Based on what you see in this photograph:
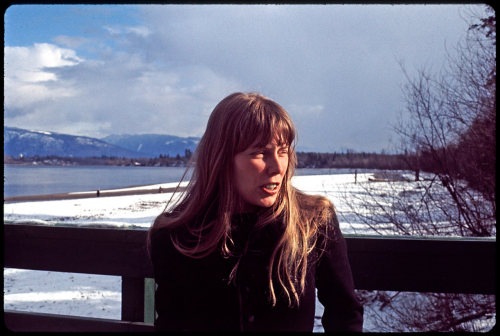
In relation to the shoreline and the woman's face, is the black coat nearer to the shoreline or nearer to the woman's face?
the woman's face

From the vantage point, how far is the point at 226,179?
1386mm

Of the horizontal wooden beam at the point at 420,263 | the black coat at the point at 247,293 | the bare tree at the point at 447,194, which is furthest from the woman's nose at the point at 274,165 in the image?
the bare tree at the point at 447,194

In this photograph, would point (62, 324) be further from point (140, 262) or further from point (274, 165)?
point (274, 165)

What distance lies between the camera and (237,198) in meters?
1.41

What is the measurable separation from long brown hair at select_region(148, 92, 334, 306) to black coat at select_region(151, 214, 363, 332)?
1.4 inches

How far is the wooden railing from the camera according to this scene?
1749mm

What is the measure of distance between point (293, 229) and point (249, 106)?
464mm

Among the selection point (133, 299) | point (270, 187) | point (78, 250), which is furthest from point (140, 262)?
point (270, 187)

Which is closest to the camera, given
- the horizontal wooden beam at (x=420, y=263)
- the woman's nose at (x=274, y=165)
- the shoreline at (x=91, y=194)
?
the woman's nose at (x=274, y=165)

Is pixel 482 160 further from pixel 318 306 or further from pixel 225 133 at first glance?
pixel 225 133

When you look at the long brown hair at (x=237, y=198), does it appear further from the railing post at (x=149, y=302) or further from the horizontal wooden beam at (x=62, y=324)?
the horizontal wooden beam at (x=62, y=324)

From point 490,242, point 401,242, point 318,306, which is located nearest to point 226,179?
point 401,242

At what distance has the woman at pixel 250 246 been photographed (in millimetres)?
1306

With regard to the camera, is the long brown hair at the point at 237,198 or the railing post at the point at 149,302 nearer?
the long brown hair at the point at 237,198
